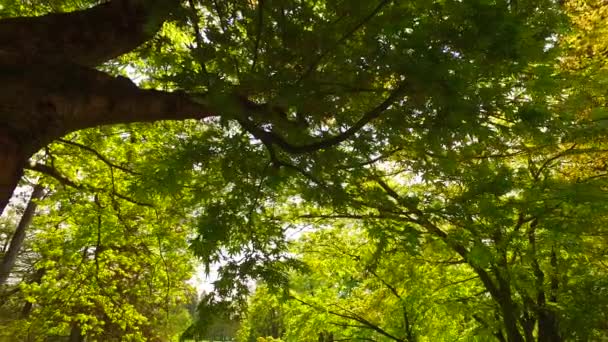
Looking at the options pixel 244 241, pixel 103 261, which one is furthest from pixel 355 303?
pixel 244 241

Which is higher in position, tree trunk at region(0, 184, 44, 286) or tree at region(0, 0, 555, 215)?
tree trunk at region(0, 184, 44, 286)

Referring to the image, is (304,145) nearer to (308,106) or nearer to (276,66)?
(308,106)

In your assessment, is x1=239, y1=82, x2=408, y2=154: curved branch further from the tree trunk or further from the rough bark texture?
the tree trunk

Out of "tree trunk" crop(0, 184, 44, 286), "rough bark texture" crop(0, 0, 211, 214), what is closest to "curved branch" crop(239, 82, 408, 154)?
"rough bark texture" crop(0, 0, 211, 214)

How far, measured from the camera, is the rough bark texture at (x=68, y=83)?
100 inches

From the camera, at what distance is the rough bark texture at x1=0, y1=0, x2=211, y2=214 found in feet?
8.37

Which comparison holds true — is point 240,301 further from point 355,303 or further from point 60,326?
point 60,326

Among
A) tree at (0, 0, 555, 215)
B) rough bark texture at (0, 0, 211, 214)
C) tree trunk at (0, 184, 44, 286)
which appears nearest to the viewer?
tree at (0, 0, 555, 215)

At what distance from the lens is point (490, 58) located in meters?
2.35

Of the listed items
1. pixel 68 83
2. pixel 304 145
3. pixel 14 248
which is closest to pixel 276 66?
pixel 304 145

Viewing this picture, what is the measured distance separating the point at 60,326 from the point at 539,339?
10.0 meters

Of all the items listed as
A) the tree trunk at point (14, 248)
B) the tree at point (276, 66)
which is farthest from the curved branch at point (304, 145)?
the tree trunk at point (14, 248)

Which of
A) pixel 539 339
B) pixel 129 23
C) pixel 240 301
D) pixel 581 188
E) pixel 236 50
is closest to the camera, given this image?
pixel 240 301

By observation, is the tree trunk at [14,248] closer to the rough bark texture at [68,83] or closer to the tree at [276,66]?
the rough bark texture at [68,83]
